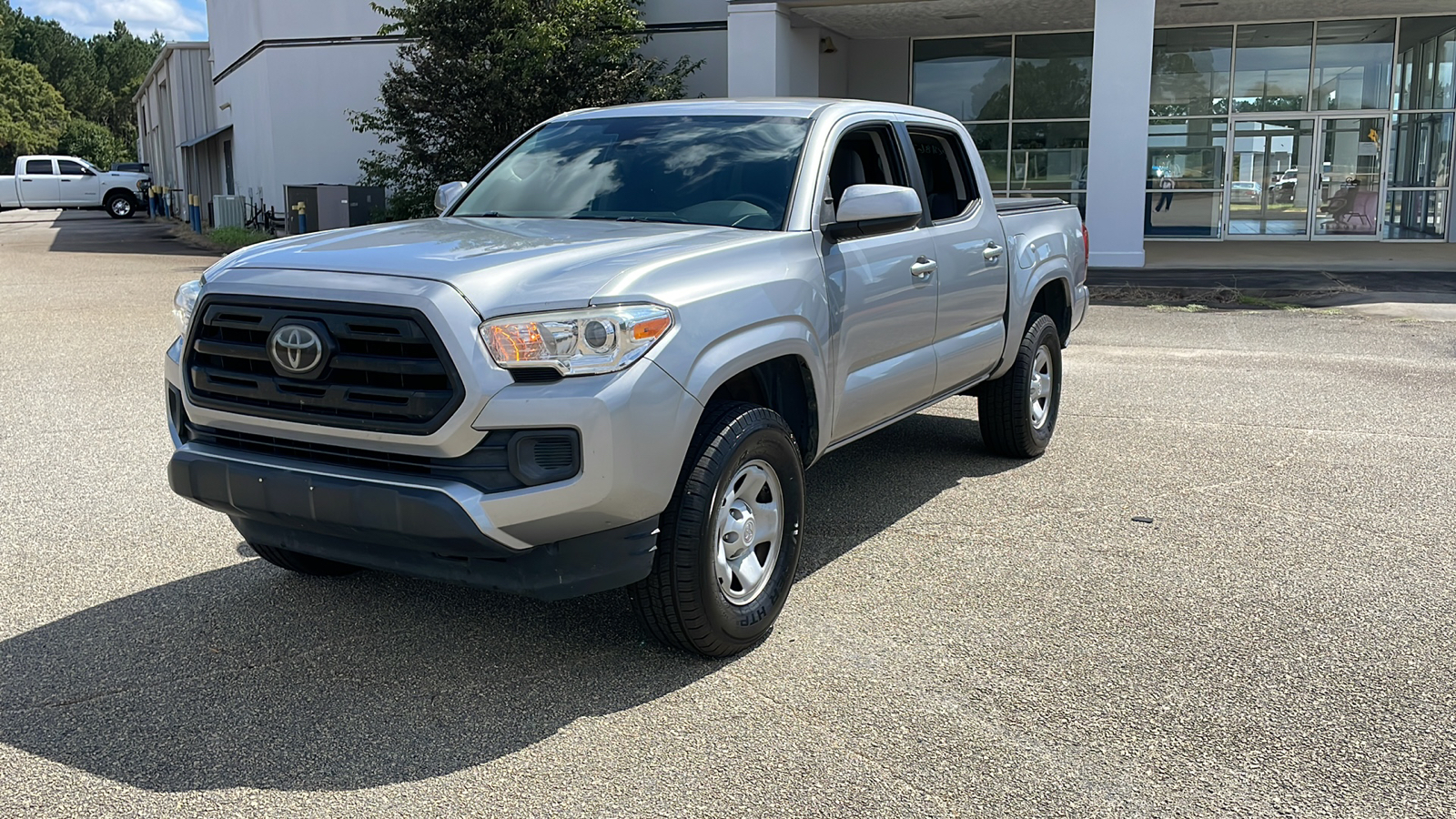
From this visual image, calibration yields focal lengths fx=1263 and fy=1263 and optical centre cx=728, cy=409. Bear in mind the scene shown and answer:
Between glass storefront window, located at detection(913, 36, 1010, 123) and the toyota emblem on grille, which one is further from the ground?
glass storefront window, located at detection(913, 36, 1010, 123)

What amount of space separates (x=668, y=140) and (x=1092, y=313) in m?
9.59

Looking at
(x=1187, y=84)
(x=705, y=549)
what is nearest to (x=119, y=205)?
(x=1187, y=84)

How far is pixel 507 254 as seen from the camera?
3.98 meters

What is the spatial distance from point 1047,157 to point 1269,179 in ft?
13.2

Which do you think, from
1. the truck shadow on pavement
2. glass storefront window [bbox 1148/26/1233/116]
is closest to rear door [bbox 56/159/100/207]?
glass storefront window [bbox 1148/26/1233/116]

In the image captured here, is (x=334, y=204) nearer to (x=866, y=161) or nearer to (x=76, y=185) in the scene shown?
(x=866, y=161)

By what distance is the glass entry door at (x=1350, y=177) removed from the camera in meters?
22.7

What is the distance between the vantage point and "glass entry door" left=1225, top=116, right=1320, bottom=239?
2303cm

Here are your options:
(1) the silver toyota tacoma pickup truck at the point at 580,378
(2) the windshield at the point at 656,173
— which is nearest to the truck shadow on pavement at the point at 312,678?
(1) the silver toyota tacoma pickup truck at the point at 580,378

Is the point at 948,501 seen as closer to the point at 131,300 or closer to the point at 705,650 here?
the point at 705,650

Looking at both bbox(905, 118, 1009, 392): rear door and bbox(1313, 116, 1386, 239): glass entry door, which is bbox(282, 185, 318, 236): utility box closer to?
bbox(1313, 116, 1386, 239): glass entry door

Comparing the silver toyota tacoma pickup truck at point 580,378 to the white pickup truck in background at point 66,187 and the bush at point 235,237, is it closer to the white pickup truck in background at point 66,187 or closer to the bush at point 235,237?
the bush at point 235,237

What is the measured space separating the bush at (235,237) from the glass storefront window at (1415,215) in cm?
2179

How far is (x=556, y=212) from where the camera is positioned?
5.17 meters
